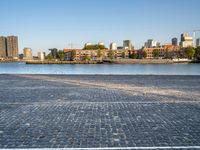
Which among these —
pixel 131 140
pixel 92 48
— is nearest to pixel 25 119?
pixel 131 140

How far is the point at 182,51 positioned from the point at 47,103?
155 meters

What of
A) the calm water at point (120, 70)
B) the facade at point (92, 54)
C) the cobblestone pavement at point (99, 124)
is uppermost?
the facade at point (92, 54)

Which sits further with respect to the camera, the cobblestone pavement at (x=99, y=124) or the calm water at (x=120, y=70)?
the calm water at (x=120, y=70)

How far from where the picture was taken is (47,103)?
9961 mm

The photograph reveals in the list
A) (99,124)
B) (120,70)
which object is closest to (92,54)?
(120,70)

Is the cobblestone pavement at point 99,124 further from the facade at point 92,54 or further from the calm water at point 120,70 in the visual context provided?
the facade at point 92,54

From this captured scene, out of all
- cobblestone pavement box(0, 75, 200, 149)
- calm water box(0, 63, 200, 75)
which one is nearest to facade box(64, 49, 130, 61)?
calm water box(0, 63, 200, 75)

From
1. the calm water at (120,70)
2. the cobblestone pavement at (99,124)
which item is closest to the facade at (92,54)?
the calm water at (120,70)

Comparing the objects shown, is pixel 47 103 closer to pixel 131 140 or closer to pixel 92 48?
pixel 131 140

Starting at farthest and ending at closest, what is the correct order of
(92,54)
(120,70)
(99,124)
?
(92,54), (120,70), (99,124)

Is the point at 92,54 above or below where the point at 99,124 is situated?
above

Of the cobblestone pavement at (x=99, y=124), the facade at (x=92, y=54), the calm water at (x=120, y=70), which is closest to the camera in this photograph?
the cobblestone pavement at (x=99, y=124)

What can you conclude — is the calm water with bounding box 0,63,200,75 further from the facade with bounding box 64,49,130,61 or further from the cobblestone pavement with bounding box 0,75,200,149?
the facade with bounding box 64,49,130,61

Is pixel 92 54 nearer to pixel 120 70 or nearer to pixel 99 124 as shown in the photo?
pixel 120 70
